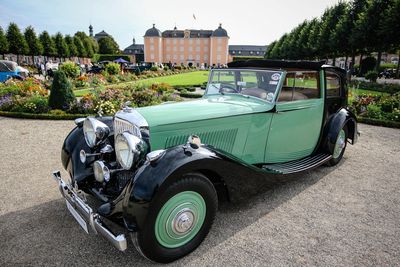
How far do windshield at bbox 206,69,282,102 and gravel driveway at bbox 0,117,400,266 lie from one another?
1559 millimetres

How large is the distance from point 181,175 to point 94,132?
1.42 meters

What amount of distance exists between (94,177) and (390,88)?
65.7 ft

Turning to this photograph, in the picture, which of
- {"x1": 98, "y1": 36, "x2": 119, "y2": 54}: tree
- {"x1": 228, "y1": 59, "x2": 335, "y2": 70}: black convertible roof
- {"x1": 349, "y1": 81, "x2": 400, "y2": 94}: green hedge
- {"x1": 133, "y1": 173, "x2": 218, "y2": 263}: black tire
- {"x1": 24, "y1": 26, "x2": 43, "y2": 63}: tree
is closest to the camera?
{"x1": 133, "y1": 173, "x2": 218, "y2": 263}: black tire

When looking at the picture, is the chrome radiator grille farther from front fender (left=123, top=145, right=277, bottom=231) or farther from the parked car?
the parked car

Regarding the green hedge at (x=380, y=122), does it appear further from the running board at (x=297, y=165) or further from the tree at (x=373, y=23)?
the tree at (x=373, y=23)

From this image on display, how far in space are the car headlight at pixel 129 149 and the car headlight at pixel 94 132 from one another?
0.64 meters

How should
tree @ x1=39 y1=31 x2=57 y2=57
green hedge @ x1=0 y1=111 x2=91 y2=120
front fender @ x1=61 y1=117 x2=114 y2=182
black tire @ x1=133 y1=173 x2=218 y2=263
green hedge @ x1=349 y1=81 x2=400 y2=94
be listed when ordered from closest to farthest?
black tire @ x1=133 y1=173 x2=218 y2=263 < front fender @ x1=61 y1=117 x2=114 y2=182 < green hedge @ x1=0 y1=111 x2=91 y2=120 < green hedge @ x1=349 y1=81 x2=400 y2=94 < tree @ x1=39 y1=31 x2=57 y2=57

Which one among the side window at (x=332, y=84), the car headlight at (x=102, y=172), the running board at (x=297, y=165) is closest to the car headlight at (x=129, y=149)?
the car headlight at (x=102, y=172)

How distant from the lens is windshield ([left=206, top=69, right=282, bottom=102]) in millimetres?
3877

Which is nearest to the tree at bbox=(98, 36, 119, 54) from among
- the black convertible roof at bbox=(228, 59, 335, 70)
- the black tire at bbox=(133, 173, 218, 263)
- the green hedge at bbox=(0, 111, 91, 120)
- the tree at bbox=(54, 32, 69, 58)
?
the tree at bbox=(54, 32, 69, 58)

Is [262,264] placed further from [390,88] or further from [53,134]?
[390,88]

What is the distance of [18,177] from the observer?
4.56m

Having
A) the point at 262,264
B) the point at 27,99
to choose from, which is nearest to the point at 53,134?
the point at 27,99

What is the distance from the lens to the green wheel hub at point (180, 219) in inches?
99.5
